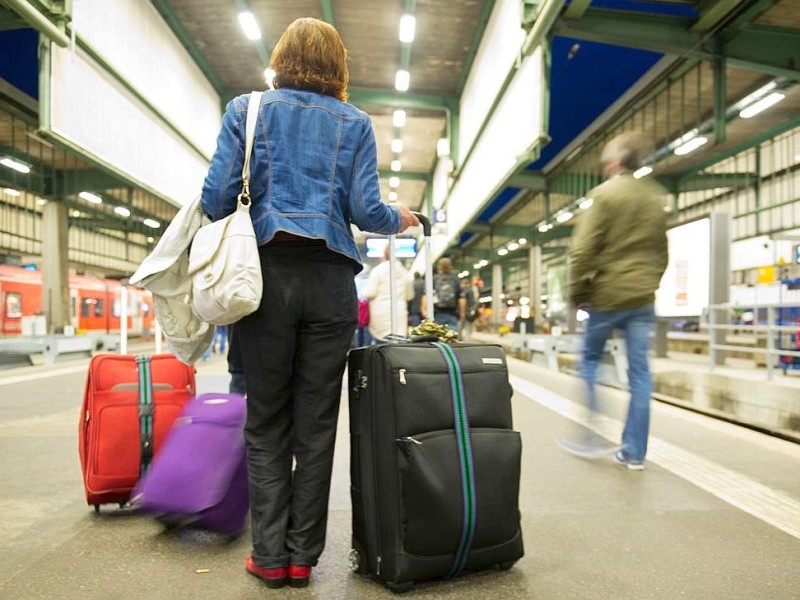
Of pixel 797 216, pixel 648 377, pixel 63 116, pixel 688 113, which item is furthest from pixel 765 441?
pixel 797 216

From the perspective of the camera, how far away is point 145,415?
223cm

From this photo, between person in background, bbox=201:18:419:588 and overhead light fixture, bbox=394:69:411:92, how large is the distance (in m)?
13.2

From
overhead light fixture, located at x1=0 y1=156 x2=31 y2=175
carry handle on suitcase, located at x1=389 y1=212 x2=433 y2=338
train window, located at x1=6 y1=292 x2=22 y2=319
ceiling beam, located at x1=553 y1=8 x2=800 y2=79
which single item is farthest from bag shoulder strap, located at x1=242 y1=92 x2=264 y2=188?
train window, located at x1=6 y1=292 x2=22 y2=319

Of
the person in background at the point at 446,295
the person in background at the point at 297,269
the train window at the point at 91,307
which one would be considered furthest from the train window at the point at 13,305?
the person in background at the point at 297,269

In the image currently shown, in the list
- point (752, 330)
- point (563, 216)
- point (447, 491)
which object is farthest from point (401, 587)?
point (563, 216)

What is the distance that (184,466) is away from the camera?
6.19ft

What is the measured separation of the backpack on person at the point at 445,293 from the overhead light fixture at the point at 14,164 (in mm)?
11680

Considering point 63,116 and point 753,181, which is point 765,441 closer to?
point 63,116

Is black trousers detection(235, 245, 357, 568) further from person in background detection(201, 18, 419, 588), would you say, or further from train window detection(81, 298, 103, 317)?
train window detection(81, 298, 103, 317)

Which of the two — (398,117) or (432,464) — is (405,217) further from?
(398,117)

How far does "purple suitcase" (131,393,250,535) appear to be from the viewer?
188cm

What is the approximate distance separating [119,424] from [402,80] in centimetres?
1375

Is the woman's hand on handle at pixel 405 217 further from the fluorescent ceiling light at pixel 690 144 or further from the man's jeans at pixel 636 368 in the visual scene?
the fluorescent ceiling light at pixel 690 144

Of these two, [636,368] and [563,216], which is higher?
[563,216]
